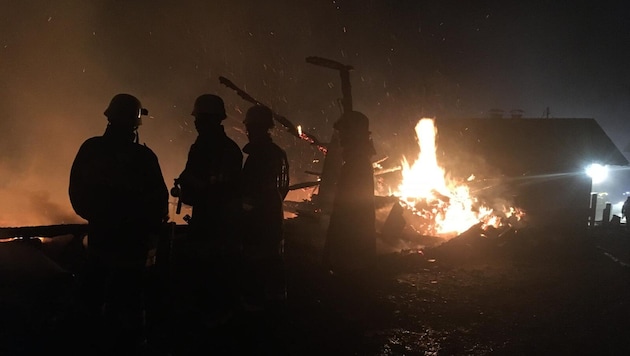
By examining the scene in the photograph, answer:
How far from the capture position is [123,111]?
3723 mm

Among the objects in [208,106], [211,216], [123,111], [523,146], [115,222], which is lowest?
[115,222]

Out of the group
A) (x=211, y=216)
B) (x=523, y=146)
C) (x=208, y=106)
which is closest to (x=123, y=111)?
(x=208, y=106)

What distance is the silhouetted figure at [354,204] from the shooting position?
237 inches

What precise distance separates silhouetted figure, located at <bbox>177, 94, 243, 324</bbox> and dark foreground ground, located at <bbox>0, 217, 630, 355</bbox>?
0.98 ft

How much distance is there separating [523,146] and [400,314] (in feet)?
72.7

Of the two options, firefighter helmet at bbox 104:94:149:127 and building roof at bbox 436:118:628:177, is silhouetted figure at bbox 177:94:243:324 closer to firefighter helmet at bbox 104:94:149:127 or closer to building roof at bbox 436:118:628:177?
firefighter helmet at bbox 104:94:149:127

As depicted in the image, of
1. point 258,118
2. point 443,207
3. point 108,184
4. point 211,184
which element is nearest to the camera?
point 108,184

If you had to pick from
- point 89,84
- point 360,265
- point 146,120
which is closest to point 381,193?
point 360,265

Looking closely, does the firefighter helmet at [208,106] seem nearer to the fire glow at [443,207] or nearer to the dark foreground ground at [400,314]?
the dark foreground ground at [400,314]

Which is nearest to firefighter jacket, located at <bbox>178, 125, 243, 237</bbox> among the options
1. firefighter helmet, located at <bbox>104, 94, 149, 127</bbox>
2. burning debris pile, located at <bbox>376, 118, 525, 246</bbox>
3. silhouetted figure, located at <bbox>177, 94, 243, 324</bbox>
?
silhouetted figure, located at <bbox>177, 94, 243, 324</bbox>

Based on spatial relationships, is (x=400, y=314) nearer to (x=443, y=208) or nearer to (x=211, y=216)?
(x=211, y=216)

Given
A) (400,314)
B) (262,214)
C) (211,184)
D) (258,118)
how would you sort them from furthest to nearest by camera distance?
1. (400,314)
2. (258,118)
3. (262,214)
4. (211,184)

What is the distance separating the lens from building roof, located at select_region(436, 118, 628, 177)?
23359 mm

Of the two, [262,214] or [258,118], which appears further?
[258,118]
